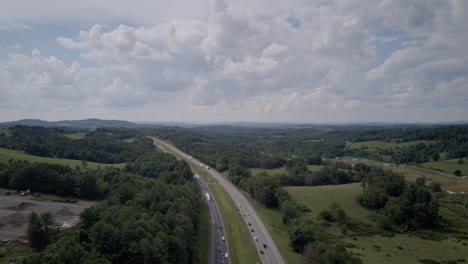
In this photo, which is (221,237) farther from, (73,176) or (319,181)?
(319,181)

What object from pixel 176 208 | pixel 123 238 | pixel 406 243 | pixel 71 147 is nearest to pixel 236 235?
pixel 176 208

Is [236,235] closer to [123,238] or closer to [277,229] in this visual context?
[277,229]

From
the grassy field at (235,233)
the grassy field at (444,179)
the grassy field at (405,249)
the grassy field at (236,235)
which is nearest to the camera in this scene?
the grassy field at (405,249)

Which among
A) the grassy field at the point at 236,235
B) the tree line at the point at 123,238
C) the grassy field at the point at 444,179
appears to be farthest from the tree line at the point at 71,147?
the grassy field at the point at 444,179

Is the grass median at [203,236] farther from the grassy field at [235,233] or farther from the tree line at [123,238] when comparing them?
the grassy field at [235,233]

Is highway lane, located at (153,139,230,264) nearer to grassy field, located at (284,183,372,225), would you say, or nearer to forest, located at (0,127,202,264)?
forest, located at (0,127,202,264)

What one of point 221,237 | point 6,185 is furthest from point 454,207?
point 6,185
